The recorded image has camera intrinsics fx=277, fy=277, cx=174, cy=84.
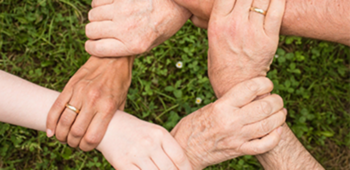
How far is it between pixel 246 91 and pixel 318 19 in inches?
26.8

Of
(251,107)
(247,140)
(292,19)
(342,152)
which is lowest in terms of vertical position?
(342,152)

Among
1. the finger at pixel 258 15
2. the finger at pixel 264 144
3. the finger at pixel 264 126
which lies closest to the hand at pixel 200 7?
the finger at pixel 258 15

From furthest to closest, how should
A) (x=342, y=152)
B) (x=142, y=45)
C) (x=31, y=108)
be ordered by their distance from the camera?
(x=342, y=152), (x=142, y=45), (x=31, y=108)

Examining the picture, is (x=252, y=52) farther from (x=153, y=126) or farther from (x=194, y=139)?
(x=153, y=126)

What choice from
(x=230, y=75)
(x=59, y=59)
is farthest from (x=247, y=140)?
(x=59, y=59)

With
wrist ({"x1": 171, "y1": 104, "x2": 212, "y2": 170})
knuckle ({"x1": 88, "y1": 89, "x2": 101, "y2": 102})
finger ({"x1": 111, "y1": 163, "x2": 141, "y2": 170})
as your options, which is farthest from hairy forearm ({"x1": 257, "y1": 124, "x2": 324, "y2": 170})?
knuckle ({"x1": 88, "y1": 89, "x2": 101, "y2": 102})

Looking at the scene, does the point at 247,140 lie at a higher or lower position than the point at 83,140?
higher

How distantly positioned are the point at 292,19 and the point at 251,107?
0.67m

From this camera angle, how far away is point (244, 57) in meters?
2.01

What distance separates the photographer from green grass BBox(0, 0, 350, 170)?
305 centimetres

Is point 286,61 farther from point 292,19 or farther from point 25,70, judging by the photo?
point 25,70

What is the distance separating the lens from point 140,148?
6.75ft

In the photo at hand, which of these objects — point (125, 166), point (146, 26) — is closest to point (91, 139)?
point (125, 166)

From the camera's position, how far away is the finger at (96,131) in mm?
2029
